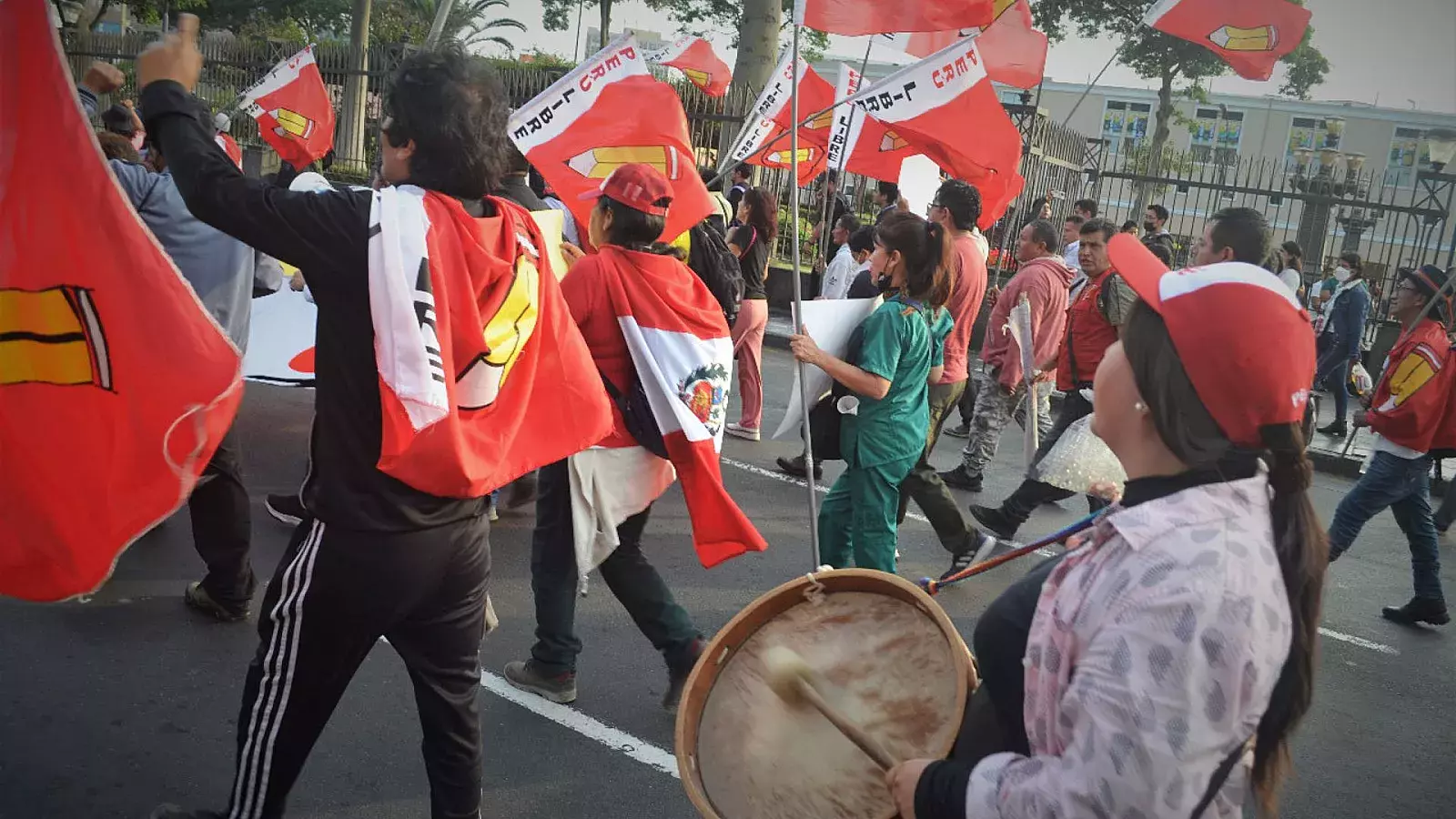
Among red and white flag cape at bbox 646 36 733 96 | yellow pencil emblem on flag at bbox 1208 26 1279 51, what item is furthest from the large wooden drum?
red and white flag cape at bbox 646 36 733 96

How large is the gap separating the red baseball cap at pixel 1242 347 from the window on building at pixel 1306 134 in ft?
161

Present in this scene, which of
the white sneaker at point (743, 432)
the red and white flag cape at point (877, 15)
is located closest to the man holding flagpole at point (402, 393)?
the red and white flag cape at point (877, 15)

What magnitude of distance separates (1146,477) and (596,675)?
9.90ft

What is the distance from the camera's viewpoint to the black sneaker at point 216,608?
434cm

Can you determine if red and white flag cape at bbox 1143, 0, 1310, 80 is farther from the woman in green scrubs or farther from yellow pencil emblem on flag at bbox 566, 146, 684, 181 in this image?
the woman in green scrubs

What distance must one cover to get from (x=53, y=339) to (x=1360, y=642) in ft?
19.1

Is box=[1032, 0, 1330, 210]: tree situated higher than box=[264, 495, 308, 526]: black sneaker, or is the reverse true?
box=[1032, 0, 1330, 210]: tree

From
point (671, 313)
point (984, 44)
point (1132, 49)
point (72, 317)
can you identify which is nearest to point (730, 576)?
point (671, 313)

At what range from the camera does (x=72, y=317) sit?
2.35 meters

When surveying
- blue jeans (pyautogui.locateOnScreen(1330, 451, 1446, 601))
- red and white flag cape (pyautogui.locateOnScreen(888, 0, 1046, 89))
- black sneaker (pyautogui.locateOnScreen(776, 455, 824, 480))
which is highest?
red and white flag cape (pyautogui.locateOnScreen(888, 0, 1046, 89))

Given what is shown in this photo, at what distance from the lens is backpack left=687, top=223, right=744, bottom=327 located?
276 inches

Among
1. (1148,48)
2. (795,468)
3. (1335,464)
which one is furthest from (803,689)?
(1148,48)

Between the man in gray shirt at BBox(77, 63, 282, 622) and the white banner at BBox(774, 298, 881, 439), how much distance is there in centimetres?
202

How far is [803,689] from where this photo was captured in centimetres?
208
